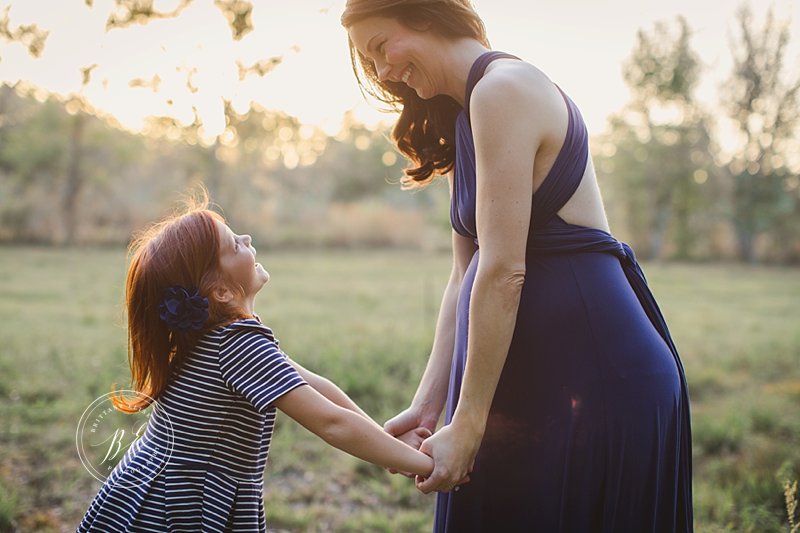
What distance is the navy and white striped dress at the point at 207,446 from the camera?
1732mm

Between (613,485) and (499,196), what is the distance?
0.72 meters

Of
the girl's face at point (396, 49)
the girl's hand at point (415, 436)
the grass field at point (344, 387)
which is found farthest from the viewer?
the grass field at point (344, 387)

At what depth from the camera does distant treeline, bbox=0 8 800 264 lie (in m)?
22.2

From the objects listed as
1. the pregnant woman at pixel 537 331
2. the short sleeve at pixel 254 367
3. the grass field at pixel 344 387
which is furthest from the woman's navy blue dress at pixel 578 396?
the grass field at pixel 344 387

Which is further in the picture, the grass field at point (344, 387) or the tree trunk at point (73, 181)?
the tree trunk at point (73, 181)

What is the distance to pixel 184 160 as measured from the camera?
2703 centimetres

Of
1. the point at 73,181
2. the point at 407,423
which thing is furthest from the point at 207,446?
the point at 73,181

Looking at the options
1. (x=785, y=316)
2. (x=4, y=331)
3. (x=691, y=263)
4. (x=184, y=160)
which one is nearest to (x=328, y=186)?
(x=184, y=160)

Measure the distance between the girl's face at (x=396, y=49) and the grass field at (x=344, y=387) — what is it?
1.03 metres

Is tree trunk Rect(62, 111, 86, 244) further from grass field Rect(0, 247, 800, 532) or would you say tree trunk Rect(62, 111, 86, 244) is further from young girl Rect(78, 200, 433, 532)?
young girl Rect(78, 200, 433, 532)

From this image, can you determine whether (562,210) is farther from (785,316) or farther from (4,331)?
(785,316)

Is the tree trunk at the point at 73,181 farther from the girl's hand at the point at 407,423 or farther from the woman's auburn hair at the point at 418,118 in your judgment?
the girl's hand at the point at 407,423

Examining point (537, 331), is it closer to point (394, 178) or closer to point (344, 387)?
point (344, 387)

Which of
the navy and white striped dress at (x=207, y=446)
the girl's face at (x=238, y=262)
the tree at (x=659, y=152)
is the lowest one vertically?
the navy and white striped dress at (x=207, y=446)
